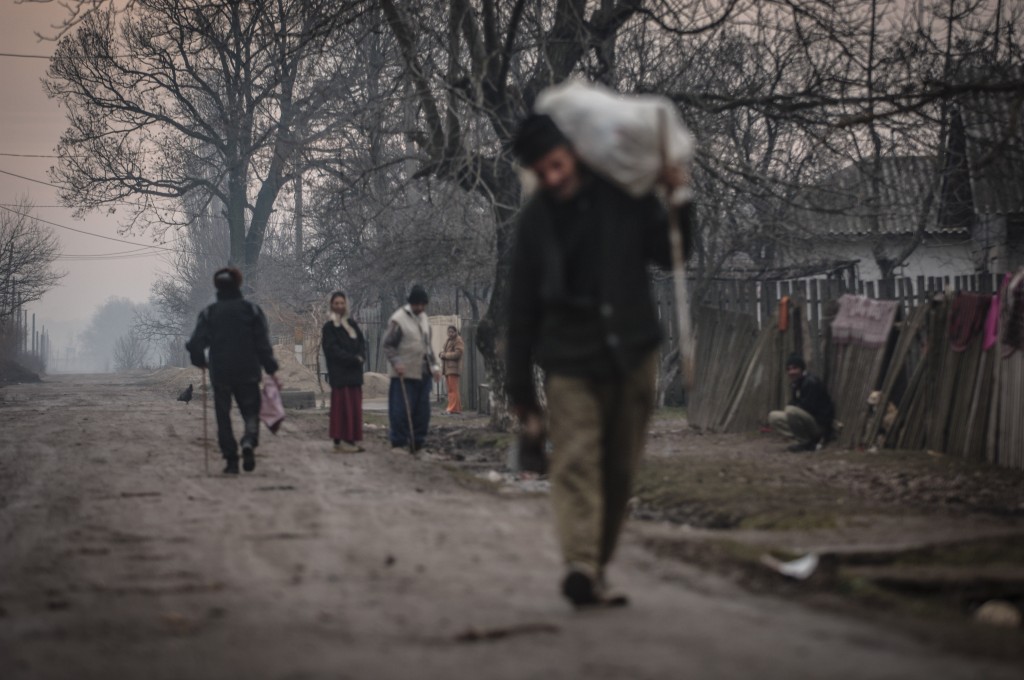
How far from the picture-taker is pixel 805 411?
13.5 m

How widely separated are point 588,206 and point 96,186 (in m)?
35.2

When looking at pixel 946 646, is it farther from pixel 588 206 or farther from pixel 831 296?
pixel 831 296

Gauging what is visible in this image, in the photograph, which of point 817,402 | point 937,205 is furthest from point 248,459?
point 937,205

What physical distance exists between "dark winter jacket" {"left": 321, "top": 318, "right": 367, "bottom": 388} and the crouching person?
4.87 meters

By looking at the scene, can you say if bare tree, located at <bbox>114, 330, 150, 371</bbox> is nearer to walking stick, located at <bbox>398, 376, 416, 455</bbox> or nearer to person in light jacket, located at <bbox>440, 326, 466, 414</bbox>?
person in light jacket, located at <bbox>440, 326, 466, 414</bbox>

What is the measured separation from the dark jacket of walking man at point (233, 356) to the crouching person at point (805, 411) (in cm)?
557

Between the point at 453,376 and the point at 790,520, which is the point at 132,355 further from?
the point at 790,520

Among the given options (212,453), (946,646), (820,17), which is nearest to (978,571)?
(946,646)

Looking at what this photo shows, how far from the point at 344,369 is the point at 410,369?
0.78 metres

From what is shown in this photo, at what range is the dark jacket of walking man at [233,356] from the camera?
39.0ft

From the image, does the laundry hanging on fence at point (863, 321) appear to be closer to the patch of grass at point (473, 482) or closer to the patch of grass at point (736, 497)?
A: the patch of grass at point (736, 497)

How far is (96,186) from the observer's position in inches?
1484

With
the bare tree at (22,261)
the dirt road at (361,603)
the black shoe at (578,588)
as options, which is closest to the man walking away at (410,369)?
the dirt road at (361,603)

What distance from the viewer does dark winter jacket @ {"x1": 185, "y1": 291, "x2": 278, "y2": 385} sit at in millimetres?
11938
